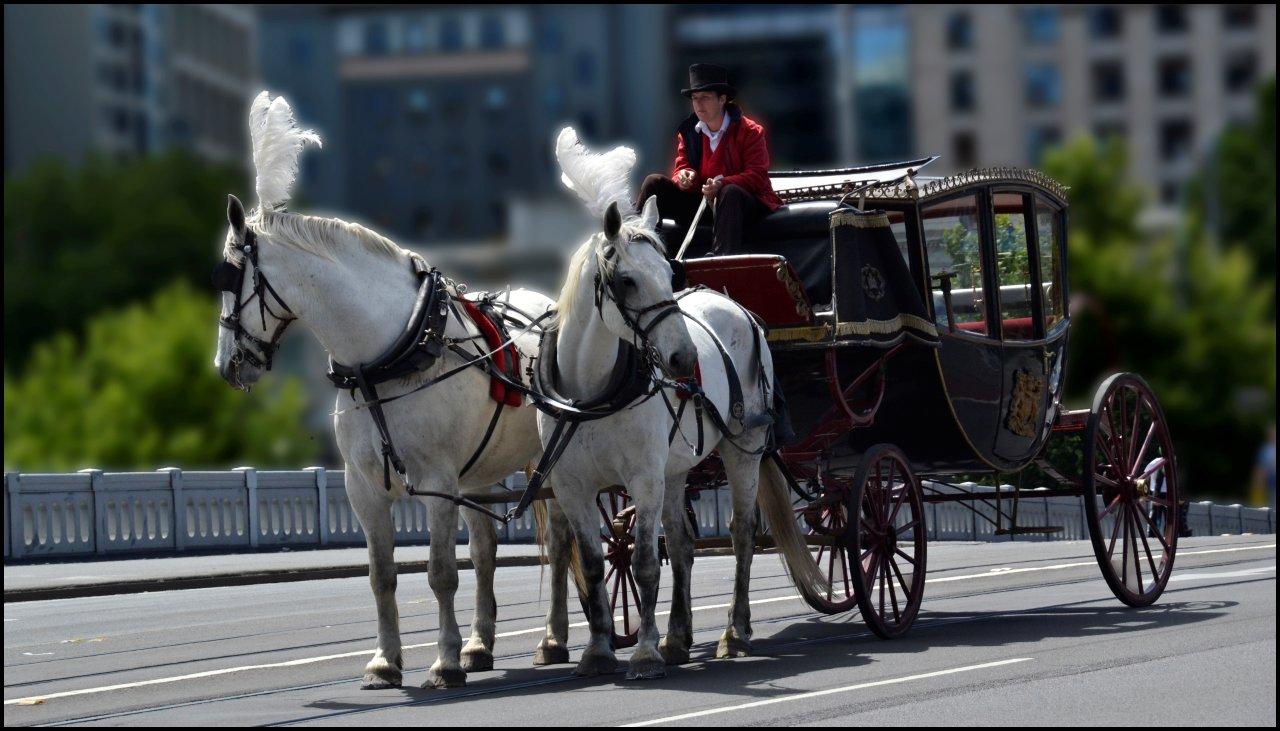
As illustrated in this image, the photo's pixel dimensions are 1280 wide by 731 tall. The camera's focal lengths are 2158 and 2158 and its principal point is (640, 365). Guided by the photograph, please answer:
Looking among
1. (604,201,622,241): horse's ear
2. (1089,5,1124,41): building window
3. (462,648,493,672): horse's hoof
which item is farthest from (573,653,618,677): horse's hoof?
(1089,5,1124,41): building window

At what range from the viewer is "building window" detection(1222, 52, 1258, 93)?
109 metres

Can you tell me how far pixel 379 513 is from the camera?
11.2 m

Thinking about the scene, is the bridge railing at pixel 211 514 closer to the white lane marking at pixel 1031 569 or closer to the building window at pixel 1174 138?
A: the white lane marking at pixel 1031 569

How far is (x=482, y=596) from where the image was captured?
39.2ft

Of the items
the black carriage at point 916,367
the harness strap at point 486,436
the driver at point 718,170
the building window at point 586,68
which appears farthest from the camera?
the building window at point 586,68

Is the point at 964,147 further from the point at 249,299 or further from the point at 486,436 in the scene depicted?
the point at 249,299

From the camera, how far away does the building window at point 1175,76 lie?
111m

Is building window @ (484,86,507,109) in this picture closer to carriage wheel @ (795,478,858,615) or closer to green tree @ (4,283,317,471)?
green tree @ (4,283,317,471)

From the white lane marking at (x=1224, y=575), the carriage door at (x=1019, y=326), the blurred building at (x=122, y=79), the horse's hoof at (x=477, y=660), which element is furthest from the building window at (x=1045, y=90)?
the horse's hoof at (x=477, y=660)

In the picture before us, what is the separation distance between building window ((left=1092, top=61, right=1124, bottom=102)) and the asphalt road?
9775 centimetres

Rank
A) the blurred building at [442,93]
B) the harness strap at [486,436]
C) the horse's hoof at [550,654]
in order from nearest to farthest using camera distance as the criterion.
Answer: the harness strap at [486,436]
the horse's hoof at [550,654]
the blurred building at [442,93]

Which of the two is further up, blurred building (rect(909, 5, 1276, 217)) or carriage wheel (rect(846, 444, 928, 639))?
blurred building (rect(909, 5, 1276, 217))

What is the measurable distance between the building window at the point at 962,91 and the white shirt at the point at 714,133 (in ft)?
332

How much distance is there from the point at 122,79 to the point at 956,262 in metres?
110
